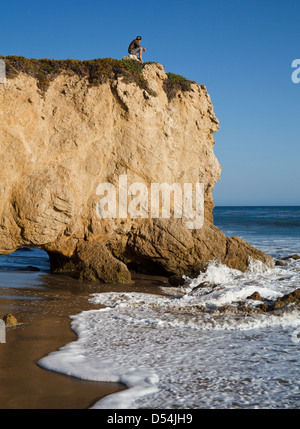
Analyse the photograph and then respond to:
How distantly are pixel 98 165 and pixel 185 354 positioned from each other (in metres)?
7.59

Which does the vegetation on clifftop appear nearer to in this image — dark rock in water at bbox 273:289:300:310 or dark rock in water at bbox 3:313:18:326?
dark rock in water at bbox 3:313:18:326

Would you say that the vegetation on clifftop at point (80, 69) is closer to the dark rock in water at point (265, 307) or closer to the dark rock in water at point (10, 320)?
the dark rock in water at point (10, 320)

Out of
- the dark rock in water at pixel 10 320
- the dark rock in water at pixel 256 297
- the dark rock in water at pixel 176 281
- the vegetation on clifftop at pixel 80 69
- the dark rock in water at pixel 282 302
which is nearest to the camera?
the dark rock in water at pixel 10 320

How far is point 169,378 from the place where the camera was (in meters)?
5.14

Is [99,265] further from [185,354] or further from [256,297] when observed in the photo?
[185,354]

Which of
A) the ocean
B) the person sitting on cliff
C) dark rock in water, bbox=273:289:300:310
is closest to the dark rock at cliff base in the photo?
the ocean

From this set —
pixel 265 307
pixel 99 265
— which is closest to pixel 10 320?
pixel 265 307

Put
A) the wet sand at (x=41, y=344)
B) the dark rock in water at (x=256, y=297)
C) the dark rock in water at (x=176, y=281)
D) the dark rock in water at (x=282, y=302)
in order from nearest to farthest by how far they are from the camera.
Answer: the wet sand at (x=41, y=344), the dark rock in water at (x=282, y=302), the dark rock in water at (x=256, y=297), the dark rock in water at (x=176, y=281)

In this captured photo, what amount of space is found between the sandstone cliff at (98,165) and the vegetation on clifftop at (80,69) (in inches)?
4.1

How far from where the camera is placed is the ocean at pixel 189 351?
4.70 m

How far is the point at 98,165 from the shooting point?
12.4 m

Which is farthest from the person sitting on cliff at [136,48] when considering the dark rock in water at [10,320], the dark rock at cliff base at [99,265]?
the dark rock in water at [10,320]
